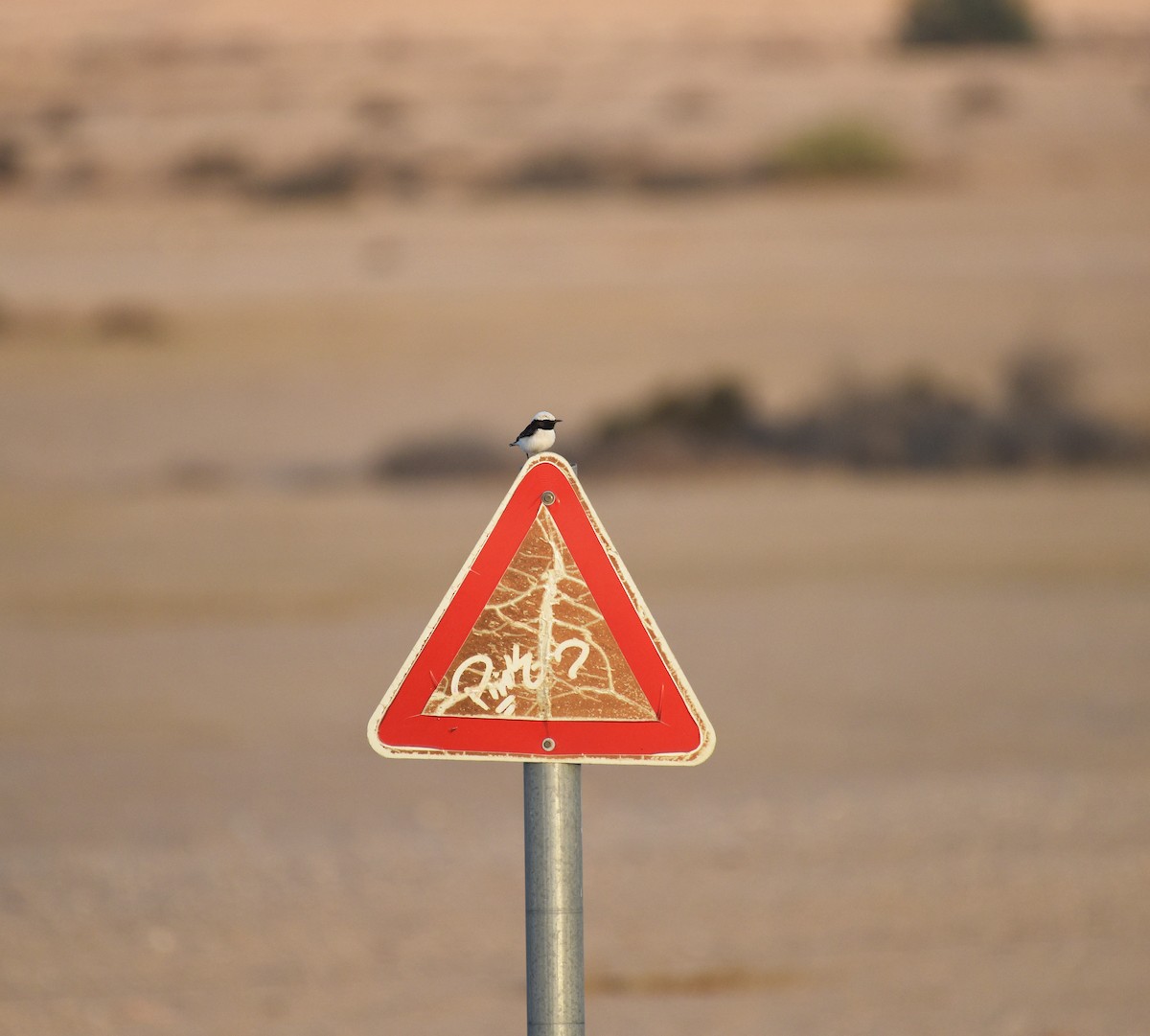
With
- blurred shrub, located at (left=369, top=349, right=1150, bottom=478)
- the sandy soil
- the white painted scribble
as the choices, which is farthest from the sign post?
blurred shrub, located at (left=369, top=349, right=1150, bottom=478)

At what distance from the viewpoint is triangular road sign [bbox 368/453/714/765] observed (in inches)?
147

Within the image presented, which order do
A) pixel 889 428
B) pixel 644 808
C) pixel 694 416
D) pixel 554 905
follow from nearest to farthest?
pixel 554 905 < pixel 644 808 < pixel 889 428 < pixel 694 416

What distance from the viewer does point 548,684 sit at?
12.3 ft

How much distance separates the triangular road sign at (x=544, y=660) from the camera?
373 centimetres

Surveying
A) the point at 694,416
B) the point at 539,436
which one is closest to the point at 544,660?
the point at 539,436

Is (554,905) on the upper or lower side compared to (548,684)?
lower

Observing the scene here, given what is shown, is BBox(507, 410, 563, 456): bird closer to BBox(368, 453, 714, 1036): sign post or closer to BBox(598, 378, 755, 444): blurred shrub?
BBox(368, 453, 714, 1036): sign post

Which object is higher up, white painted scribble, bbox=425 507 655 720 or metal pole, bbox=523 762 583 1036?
white painted scribble, bbox=425 507 655 720

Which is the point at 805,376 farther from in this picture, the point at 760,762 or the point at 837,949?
the point at 837,949

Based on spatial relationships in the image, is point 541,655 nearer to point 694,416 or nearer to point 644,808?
point 644,808

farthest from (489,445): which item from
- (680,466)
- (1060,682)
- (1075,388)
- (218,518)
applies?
(1060,682)

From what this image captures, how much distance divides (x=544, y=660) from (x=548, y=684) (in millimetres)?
42

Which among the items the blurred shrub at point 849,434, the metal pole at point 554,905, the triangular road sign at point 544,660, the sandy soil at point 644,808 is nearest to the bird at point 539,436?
the triangular road sign at point 544,660

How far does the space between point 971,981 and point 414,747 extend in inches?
146
